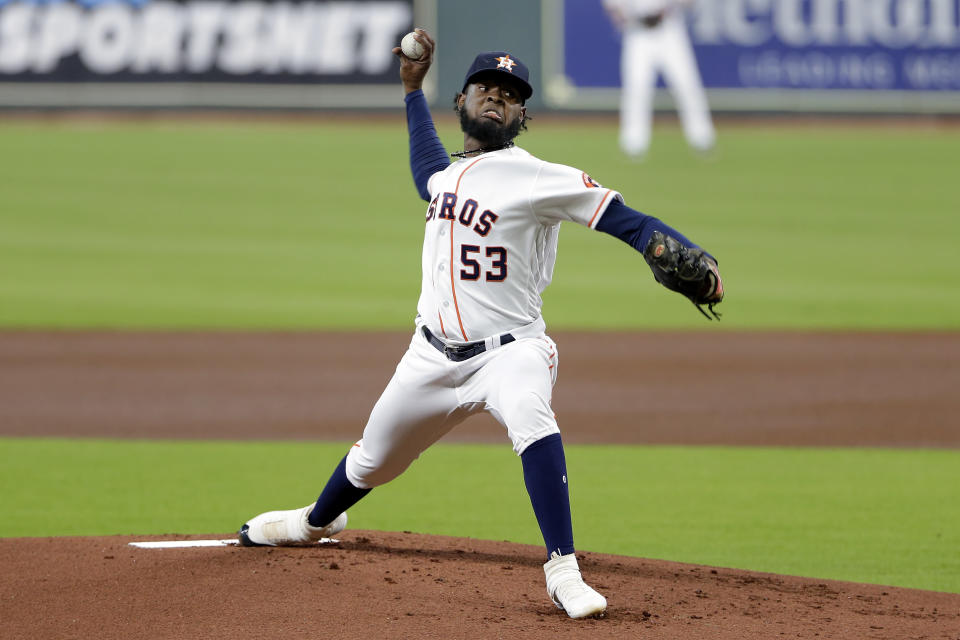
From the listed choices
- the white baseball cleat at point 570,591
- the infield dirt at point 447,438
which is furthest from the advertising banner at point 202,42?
the white baseball cleat at point 570,591

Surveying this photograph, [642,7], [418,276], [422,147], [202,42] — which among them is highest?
[202,42]

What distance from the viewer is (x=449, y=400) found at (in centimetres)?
433

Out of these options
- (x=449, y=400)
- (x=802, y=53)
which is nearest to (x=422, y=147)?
(x=449, y=400)

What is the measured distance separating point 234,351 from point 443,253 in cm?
567

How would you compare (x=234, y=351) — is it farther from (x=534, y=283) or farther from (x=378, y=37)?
(x=378, y=37)

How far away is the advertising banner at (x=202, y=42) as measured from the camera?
67.6 feet

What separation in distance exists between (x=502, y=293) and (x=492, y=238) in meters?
0.18

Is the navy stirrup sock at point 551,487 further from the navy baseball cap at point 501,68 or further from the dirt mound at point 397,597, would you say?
the navy baseball cap at point 501,68

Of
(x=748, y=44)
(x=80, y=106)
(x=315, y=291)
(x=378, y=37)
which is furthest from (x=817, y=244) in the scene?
(x=80, y=106)

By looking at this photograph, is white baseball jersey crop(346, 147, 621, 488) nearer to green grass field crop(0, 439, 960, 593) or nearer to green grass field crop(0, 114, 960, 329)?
green grass field crop(0, 439, 960, 593)

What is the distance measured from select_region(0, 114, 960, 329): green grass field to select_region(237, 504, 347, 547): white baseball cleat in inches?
231

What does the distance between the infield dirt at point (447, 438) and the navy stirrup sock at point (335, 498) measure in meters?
0.13

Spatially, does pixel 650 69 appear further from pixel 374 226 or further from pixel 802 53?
pixel 374 226

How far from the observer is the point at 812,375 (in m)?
8.91
